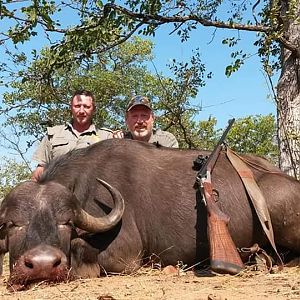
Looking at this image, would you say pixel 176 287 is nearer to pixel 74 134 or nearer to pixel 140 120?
pixel 140 120

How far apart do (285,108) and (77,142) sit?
3554 millimetres

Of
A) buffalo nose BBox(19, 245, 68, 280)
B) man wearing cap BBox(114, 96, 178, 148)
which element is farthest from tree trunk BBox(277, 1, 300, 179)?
buffalo nose BBox(19, 245, 68, 280)

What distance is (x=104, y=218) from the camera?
4891mm

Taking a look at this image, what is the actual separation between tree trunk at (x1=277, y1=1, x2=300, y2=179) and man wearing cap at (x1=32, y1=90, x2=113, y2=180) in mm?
3113

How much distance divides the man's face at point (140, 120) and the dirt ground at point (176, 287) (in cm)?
266

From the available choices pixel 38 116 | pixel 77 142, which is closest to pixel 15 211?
pixel 77 142

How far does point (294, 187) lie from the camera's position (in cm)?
566

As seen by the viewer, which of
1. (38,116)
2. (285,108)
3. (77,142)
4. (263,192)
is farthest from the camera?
(38,116)

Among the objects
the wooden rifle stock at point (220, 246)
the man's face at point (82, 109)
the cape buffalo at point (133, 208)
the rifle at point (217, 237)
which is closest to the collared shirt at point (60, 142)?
the man's face at point (82, 109)

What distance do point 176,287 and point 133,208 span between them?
138 cm

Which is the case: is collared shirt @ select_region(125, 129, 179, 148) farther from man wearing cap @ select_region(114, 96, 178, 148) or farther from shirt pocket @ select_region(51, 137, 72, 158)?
shirt pocket @ select_region(51, 137, 72, 158)

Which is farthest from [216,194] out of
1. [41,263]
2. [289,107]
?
[289,107]

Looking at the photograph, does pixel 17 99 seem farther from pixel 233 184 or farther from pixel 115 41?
pixel 233 184

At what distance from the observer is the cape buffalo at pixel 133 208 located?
15.1 ft
